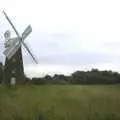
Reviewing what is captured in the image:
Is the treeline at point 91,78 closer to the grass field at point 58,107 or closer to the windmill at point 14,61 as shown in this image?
the windmill at point 14,61

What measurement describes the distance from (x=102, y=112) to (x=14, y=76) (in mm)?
29903

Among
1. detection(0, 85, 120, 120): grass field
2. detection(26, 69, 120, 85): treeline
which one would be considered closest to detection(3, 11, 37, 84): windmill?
detection(26, 69, 120, 85): treeline

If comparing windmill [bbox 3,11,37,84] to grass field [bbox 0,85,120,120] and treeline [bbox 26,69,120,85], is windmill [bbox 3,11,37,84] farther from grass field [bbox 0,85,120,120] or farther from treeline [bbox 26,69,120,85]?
grass field [bbox 0,85,120,120]

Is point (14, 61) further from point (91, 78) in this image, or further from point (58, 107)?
point (58, 107)

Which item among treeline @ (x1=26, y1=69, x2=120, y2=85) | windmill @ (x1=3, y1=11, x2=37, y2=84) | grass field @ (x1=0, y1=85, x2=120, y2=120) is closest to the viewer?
grass field @ (x1=0, y1=85, x2=120, y2=120)

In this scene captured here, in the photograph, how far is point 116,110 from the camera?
729 inches

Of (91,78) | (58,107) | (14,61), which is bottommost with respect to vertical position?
(58,107)

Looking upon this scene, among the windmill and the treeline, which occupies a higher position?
the windmill

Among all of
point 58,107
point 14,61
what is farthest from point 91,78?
point 58,107

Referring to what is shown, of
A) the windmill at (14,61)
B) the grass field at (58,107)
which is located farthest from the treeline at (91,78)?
the grass field at (58,107)

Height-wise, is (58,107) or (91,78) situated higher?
(91,78)

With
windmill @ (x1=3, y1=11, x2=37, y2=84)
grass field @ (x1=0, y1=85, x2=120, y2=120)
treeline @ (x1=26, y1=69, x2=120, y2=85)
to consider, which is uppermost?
windmill @ (x1=3, y1=11, x2=37, y2=84)

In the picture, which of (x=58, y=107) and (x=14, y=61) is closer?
(x=58, y=107)

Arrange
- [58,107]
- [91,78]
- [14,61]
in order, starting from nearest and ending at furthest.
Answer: [58,107]
[14,61]
[91,78]
